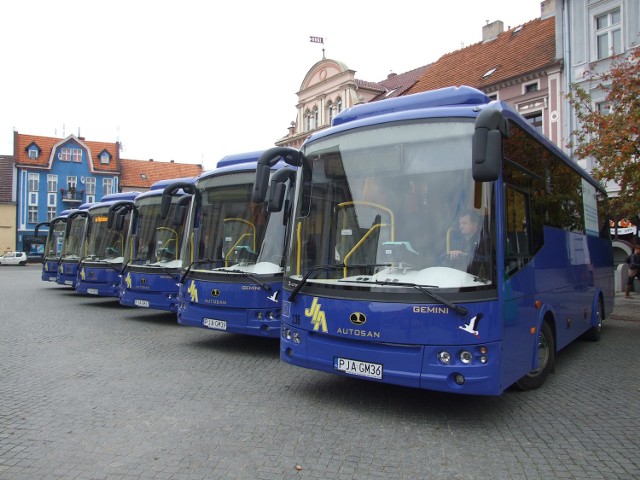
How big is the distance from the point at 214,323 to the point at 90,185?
62360 millimetres

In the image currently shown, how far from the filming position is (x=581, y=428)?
5.27 meters

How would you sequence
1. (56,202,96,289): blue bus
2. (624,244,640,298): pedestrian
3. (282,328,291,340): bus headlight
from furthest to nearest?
1. (624,244,640,298): pedestrian
2. (56,202,96,289): blue bus
3. (282,328,291,340): bus headlight

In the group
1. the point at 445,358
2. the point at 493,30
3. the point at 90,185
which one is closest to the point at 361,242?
the point at 445,358

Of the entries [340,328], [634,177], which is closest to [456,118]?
[340,328]

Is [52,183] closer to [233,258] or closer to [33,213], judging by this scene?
[33,213]

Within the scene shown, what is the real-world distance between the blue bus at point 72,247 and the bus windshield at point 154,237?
567 cm

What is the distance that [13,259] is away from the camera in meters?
53.0

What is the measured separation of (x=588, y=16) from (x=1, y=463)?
26.2 meters

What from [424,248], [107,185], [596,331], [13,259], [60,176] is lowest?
[596,331]

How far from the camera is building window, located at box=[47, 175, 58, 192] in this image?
2456 inches

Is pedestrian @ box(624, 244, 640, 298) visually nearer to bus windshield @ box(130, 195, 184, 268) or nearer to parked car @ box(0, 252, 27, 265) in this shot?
bus windshield @ box(130, 195, 184, 268)

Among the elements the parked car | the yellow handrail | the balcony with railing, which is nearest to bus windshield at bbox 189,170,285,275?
the yellow handrail

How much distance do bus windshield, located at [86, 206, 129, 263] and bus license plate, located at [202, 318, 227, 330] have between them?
7.12 m

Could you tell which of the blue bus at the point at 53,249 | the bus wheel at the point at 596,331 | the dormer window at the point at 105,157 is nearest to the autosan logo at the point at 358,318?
the bus wheel at the point at 596,331
